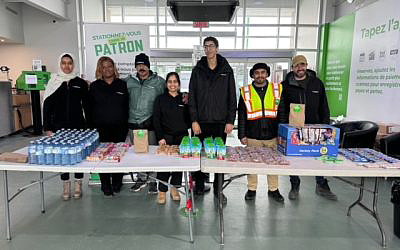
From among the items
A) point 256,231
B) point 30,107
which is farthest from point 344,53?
point 30,107

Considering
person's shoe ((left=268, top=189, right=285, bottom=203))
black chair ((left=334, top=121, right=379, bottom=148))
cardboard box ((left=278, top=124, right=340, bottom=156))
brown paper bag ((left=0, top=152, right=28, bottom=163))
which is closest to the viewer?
brown paper bag ((left=0, top=152, right=28, bottom=163))

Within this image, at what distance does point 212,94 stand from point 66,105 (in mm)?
1535

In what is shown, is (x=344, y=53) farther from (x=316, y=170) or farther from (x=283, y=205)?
(x=316, y=170)

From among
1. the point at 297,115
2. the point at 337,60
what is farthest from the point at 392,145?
the point at 337,60

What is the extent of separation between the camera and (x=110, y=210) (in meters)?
3.11

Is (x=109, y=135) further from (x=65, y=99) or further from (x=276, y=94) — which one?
(x=276, y=94)

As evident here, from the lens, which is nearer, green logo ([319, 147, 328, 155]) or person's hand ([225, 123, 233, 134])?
green logo ([319, 147, 328, 155])

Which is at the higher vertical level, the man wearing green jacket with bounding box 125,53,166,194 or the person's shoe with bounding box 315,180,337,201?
the man wearing green jacket with bounding box 125,53,166,194

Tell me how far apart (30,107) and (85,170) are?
23.1ft


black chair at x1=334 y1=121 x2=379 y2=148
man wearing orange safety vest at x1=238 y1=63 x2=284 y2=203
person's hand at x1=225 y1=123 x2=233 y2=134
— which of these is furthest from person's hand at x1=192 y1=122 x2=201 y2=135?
black chair at x1=334 y1=121 x2=379 y2=148

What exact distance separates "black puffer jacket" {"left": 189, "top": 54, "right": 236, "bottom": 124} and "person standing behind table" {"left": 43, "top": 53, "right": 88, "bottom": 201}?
1.19 meters

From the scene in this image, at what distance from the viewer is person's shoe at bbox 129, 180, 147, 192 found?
3.70 m

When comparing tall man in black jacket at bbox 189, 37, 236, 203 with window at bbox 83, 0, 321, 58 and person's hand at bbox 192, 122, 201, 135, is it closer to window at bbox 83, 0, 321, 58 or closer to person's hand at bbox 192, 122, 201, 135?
person's hand at bbox 192, 122, 201, 135

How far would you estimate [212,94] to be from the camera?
2.98 meters
